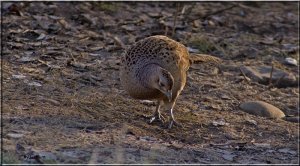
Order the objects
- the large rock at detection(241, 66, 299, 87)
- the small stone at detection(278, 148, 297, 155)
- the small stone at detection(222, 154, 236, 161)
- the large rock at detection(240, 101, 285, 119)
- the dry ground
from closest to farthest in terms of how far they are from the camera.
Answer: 1. the dry ground
2. the small stone at detection(222, 154, 236, 161)
3. the small stone at detection(278, 148, 297, 155)
4. the large rock at detection(240, 101, 285, 119)
5. the large rock at detection(241, 66, 299, 87)

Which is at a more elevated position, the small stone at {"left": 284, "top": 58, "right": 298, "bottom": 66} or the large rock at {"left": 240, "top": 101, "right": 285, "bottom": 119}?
the small stone at {"left": 284, "top": 58, "right": 298, "bottom": 66}

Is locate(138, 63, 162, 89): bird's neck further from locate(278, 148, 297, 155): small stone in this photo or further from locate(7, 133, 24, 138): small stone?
locate(7, 133, 24, 138): small stone

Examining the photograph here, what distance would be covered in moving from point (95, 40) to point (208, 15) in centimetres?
200

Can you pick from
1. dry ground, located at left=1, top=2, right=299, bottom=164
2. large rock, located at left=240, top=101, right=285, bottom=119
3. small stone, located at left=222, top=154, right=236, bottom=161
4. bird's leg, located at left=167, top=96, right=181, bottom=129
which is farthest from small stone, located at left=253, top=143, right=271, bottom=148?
large rock, located at left=240, top=101, right=285, bottom=119

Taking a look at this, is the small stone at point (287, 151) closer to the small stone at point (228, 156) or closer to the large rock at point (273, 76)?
the small stone at point (228, 156)

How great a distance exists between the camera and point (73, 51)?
874 cm

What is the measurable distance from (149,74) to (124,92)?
102cm

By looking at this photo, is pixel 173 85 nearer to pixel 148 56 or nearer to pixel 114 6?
pixel 148 56

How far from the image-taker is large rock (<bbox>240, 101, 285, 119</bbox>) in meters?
7.74

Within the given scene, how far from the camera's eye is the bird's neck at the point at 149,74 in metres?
6.80

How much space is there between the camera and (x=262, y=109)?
7773mm

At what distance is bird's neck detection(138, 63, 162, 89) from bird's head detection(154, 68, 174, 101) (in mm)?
50

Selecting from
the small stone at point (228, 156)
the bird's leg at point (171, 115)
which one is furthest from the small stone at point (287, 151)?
the bird's leg at point (171, 115)

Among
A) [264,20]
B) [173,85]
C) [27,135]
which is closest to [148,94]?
[173,85]
